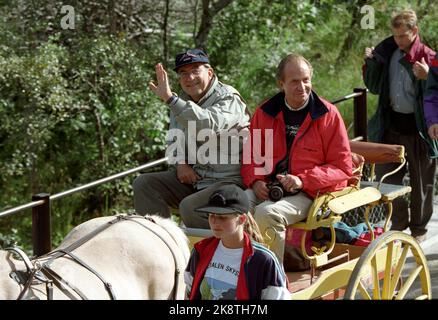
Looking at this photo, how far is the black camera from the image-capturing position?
5594 mm

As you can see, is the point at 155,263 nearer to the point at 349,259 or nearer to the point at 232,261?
the point at 232,261

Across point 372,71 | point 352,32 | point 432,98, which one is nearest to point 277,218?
point 432,98

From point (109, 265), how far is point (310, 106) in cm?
162

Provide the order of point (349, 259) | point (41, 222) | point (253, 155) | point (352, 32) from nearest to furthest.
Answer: point (253, 155) < point (349, 259) < point (41, 222) < point (352, 32)

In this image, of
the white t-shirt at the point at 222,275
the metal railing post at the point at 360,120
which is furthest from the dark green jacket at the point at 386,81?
the white t-shirt at the point at 222,275

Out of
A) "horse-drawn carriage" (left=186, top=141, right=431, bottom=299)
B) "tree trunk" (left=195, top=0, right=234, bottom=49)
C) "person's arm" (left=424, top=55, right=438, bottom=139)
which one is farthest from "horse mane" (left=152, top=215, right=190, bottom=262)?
"tree trunk" (left=195, top=0, right=234, bottom=49)

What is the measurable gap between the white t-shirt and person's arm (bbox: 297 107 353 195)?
1252mm

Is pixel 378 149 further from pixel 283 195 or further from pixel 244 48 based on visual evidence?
pixel 244 48

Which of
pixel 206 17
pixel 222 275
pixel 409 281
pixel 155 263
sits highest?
pixel 206 17

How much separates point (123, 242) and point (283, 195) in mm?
1083

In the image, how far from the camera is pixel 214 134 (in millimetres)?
5836

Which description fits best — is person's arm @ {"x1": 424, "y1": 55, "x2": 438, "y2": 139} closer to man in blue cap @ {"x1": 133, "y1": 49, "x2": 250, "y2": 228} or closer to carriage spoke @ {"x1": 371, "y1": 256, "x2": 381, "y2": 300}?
man in blue cap @ {"x1": 133, "y1": 49, "x2": 250, "y2": 228}

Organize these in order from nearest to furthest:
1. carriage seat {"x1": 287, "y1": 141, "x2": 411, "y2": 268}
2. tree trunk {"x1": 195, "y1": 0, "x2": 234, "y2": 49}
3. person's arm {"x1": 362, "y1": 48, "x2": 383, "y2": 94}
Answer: carriage seat {"x1": 287, "y1": 141, "x2": 411, "y2": 268} → person's arm {"x1": 362, "y1": 48, "x2": 383, "y2": 94} → tree trunk {"x1": 195, "y1": 0, "x2": 234, "y2": 49}
